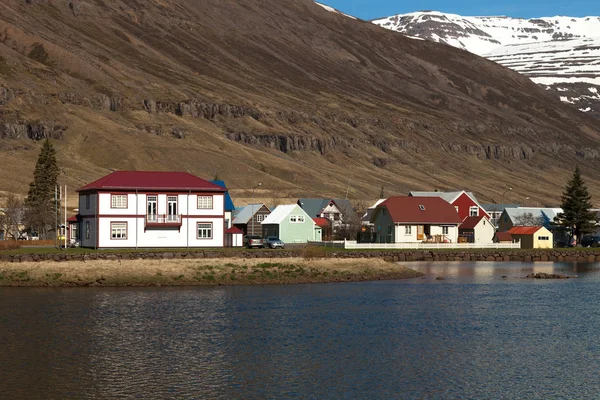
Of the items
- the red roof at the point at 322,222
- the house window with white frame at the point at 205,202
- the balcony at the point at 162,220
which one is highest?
the house window with white frame at the point at 205,202

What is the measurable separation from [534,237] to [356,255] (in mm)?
35177

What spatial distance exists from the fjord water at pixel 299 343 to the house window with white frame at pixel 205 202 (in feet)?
98.6

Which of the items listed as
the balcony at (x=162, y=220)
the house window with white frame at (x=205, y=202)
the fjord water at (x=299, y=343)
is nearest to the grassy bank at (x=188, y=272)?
the fjord water at (x=299, y=343)

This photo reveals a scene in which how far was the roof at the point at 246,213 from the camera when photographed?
134562 millimetres

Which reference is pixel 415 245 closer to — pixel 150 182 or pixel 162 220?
pixel 162 220

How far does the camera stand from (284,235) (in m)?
125

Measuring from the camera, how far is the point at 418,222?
384 feet

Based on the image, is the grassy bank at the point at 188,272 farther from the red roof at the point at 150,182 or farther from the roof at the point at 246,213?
the roof at the point at 246,213

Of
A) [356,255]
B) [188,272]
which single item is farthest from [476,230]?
[188,272]

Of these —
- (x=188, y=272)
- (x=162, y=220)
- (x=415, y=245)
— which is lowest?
(x=188, y=272)

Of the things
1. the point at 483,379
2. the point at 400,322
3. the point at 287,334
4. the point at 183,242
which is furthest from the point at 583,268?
the point at 483,379

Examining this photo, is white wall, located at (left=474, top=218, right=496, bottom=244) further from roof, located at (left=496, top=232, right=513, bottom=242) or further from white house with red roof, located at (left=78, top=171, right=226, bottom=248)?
white house with red roof, located at (left=78, top=171, right=226, bottom=248)

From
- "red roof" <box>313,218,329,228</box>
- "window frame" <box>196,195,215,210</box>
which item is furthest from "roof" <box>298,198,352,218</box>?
"window frame" <box>196,195,215,210</box>

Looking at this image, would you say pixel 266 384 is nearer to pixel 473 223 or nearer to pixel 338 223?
pixel 473 223
